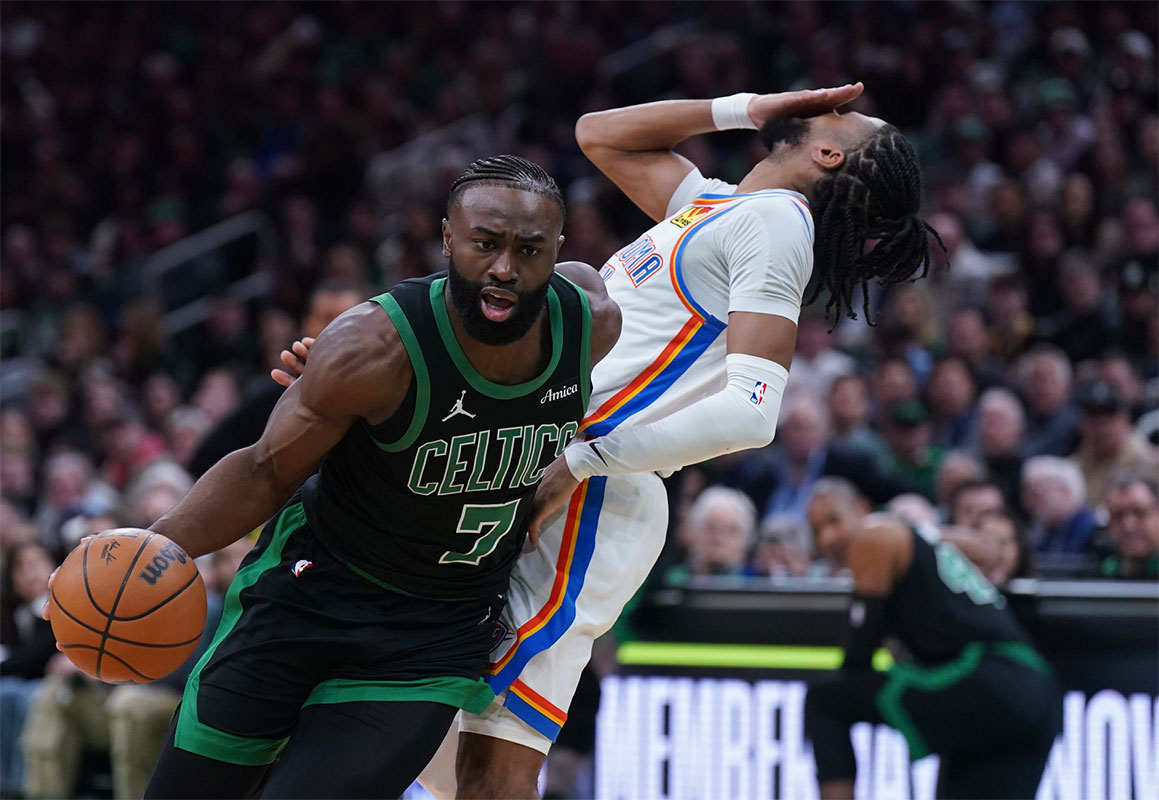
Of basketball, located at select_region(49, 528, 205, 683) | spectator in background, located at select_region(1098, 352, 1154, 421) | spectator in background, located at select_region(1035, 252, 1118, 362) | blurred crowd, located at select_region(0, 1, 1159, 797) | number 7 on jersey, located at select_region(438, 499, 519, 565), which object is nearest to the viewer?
basketball, located at select_region(49, 528, 205, 683)

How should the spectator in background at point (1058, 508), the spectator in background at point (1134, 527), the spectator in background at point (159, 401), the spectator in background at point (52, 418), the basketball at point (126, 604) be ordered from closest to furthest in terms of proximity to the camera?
1. the basketball at point (126, 604)
2. the spectator in background at point (1134, 527)
3. the spectator in background at point (1058, 508)
4. the spectator in background at point (159, 401)
5. the spectator in background at point (52, 418)

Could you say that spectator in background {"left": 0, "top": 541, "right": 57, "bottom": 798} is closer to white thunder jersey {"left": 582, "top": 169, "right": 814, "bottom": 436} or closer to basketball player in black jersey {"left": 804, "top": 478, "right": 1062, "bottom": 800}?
basketball player in black jersey {"left": 804, "top": 478, "right": 1062, "bottom": 800}

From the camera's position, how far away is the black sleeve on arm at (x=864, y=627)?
17.7ft

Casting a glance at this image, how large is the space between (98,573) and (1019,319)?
6095 mm

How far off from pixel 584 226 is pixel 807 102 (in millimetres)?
5599

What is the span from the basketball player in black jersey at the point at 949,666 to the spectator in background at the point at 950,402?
2.15 m

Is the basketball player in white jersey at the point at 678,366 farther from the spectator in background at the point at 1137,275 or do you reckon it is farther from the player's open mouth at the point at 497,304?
the spectator in background at the point at 1137,275

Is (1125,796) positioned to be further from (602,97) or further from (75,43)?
(75,43)

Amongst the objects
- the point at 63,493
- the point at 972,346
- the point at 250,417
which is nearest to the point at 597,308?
the point at 250,417

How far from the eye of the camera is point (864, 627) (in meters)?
5.42

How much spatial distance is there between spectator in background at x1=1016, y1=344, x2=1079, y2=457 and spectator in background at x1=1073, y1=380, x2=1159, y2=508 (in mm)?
222

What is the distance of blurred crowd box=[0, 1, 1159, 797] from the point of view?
7246mm

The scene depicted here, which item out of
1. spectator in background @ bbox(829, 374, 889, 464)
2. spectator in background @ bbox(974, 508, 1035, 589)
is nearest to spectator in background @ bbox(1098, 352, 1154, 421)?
spectator in background @ bbox(829, 374, 889, 464)

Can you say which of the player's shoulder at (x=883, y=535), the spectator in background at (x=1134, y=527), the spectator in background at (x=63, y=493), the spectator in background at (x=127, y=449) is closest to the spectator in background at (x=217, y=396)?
the spectator in background at (x=127, y=449)
